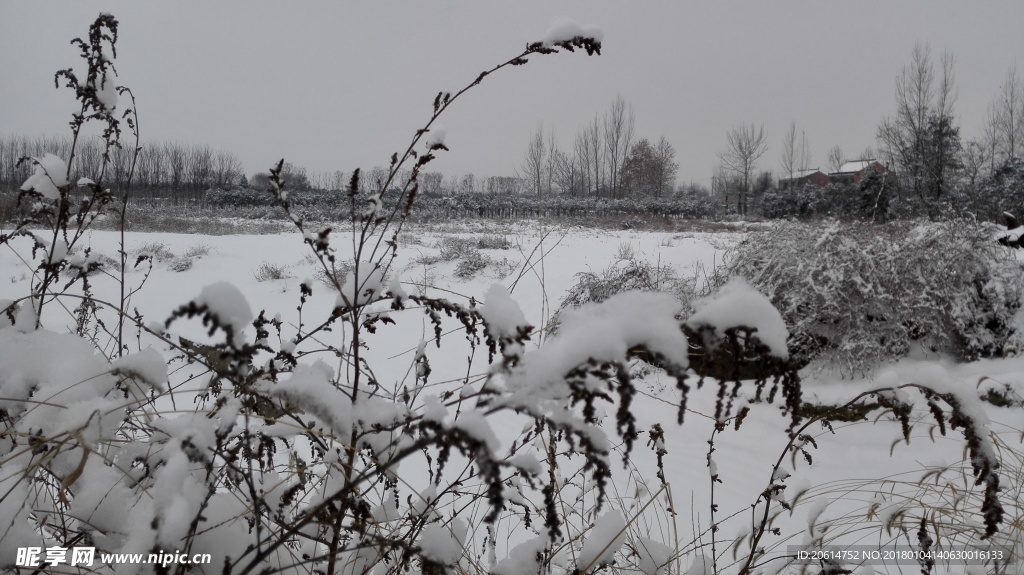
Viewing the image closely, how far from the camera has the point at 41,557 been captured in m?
0.85

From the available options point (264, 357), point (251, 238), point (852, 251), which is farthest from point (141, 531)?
point (251, 238)

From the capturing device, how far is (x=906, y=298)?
14.1 feet

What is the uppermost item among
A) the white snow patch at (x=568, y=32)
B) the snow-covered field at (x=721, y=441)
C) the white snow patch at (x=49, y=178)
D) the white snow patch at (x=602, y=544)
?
the white snow patch at (x=568, y=32)

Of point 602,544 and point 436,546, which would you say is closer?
point 436,546

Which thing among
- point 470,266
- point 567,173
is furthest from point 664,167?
point 470,266

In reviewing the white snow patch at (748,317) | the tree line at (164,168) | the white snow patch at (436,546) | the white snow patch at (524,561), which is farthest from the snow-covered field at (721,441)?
the tree line at (164,168)

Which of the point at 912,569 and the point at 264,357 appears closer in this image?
the point at 912,569

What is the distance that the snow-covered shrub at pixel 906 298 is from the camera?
14.0 ft

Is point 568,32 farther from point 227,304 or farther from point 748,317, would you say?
point 227,304

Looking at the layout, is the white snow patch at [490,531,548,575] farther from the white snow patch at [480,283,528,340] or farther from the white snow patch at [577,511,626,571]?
the white snow patch at [480,283,528,340]

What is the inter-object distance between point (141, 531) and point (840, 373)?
5.02m

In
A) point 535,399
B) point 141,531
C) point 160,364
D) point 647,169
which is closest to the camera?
point 535,399

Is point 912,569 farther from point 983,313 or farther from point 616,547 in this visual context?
point 983,313

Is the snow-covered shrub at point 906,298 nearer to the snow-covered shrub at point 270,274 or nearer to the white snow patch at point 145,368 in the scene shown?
the white snow patch at point 145,368
